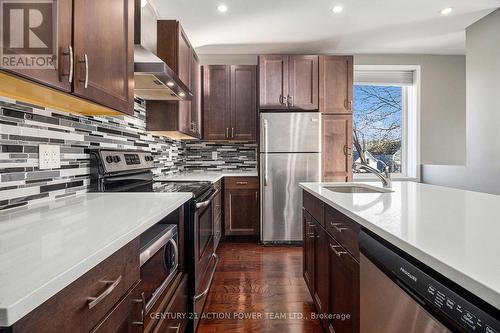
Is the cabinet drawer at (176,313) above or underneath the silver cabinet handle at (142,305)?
A: underneath

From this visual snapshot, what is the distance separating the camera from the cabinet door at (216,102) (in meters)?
3.66

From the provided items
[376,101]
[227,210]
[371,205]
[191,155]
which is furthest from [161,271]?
[376,101]

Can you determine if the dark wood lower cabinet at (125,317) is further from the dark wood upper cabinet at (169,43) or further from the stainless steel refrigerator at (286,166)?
the stainless steel refrigerator at (286,166)

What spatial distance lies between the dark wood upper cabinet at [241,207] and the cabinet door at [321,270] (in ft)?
5.84

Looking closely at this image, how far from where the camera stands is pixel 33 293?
44 cm

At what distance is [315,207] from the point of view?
175 centimetres

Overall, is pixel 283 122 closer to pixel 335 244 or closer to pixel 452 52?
pixel 335 244

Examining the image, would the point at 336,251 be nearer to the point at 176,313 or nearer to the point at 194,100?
the point at 176,313

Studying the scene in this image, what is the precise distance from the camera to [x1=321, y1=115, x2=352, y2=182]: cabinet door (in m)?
3.50

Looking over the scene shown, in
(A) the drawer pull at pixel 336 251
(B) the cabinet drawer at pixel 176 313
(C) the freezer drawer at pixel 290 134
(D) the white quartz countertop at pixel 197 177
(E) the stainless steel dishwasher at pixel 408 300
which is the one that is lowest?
(B) the cabinet drawer at pixel 176 313

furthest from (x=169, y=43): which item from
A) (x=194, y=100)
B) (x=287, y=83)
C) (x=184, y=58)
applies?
(x=287, y=83)

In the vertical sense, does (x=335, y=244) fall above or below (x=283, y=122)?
below

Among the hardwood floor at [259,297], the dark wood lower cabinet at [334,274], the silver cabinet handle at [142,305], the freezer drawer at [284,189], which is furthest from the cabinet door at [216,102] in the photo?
the silver cabinet handle at [142,305]

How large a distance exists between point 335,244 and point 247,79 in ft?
9.23
